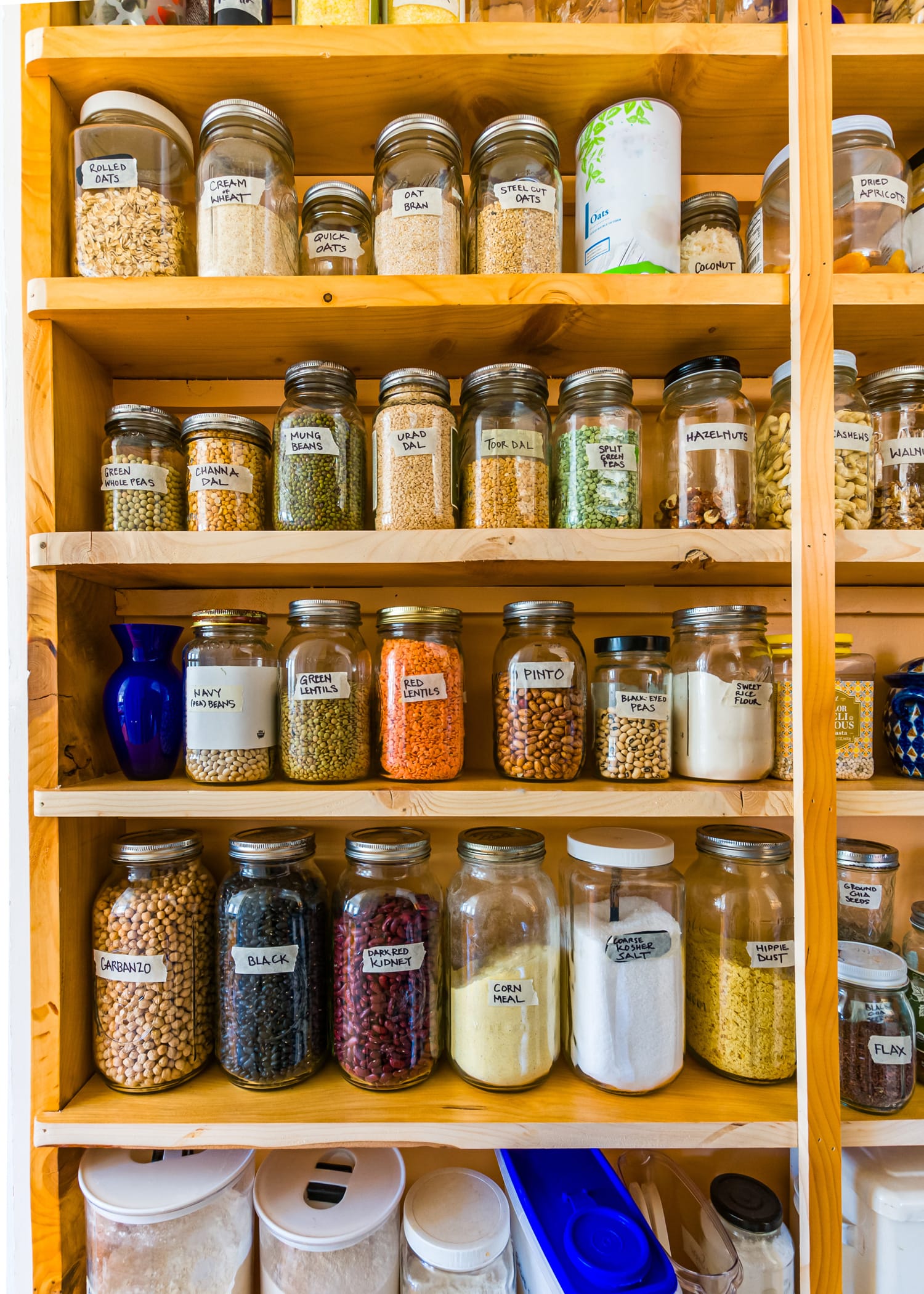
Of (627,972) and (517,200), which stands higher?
(517,200)

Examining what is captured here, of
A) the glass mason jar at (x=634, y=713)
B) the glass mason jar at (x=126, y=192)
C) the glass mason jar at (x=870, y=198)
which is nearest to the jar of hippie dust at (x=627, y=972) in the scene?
the glass mason jar at (x=634, y=713)

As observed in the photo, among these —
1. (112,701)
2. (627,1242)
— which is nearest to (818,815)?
(627,1242)

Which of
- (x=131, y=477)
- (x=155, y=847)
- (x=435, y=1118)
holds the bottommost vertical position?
(x=435, y=1118)

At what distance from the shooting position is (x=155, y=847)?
0.85m

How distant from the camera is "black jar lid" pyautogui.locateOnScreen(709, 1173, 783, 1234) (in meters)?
0.87

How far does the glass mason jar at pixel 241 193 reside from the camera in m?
0.81

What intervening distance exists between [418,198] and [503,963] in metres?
0.98

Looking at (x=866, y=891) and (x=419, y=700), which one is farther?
(x=866, y=891)

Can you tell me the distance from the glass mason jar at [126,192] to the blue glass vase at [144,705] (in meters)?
0.46

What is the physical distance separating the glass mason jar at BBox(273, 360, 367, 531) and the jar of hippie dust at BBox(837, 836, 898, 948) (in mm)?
844

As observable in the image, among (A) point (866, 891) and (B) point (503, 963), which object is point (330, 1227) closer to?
(B) point (503, 963)

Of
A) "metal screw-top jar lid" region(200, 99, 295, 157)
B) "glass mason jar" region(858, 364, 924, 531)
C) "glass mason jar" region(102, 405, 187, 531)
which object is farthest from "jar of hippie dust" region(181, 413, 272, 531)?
"glass mason jar" region(858, 364, 924, 531)

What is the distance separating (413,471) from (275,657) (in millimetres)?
340

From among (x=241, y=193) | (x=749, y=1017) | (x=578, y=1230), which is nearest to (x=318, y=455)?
(x=241, y=193)
